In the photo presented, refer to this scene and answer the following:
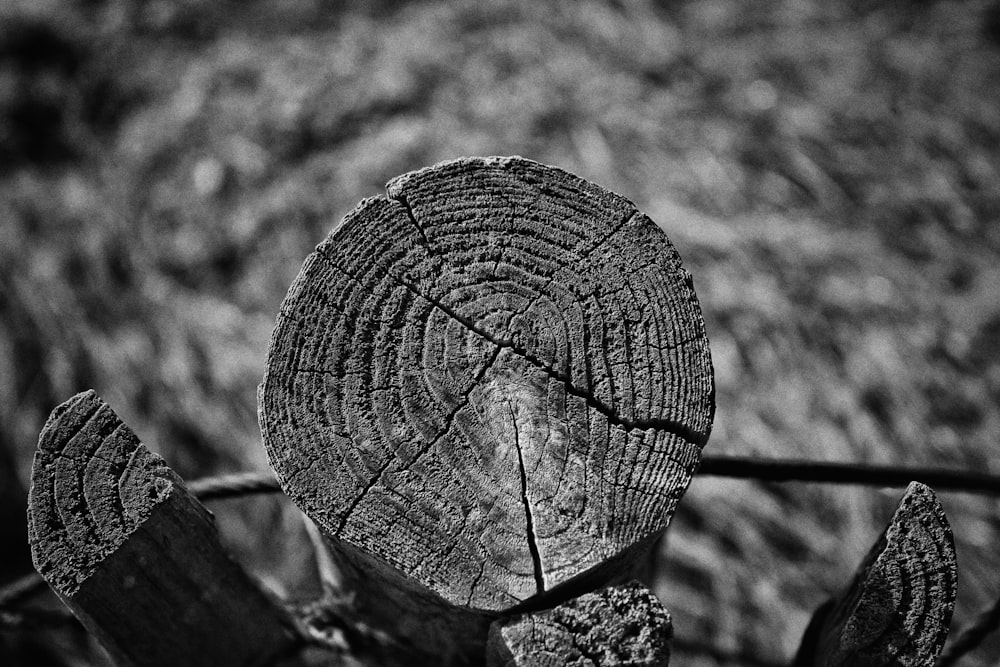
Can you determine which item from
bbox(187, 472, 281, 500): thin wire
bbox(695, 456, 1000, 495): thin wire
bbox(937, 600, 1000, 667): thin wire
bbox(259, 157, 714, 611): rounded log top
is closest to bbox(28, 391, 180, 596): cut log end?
bbox(259, 157, 714, 611): rounded log top

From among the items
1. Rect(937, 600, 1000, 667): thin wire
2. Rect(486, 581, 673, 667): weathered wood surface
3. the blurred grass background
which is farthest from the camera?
the blurred grass background

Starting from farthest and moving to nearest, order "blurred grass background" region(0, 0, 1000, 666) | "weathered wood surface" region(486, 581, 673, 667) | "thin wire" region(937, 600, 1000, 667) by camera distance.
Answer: "blurred grass background" region(0, 0, 1000, 666), "thin wire" region(937, 600, 1000, 667), "weathered wood surface" region(486, 581, 673, 667)

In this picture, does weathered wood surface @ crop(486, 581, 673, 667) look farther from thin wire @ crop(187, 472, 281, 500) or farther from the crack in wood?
thin wire @ crop(187, 472, 281, 500)

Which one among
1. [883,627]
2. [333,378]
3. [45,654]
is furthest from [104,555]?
[45,654]

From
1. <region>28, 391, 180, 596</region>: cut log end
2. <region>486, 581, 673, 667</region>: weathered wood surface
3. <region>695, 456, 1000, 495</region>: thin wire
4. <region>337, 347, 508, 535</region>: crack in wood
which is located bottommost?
<region>695, 456, 1000, 495</region>: thin wire

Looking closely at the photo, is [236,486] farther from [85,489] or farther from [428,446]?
[428,446]

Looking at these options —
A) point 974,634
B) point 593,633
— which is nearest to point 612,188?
point 974,634

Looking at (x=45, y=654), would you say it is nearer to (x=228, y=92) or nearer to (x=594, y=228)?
(x=228, y=92)
